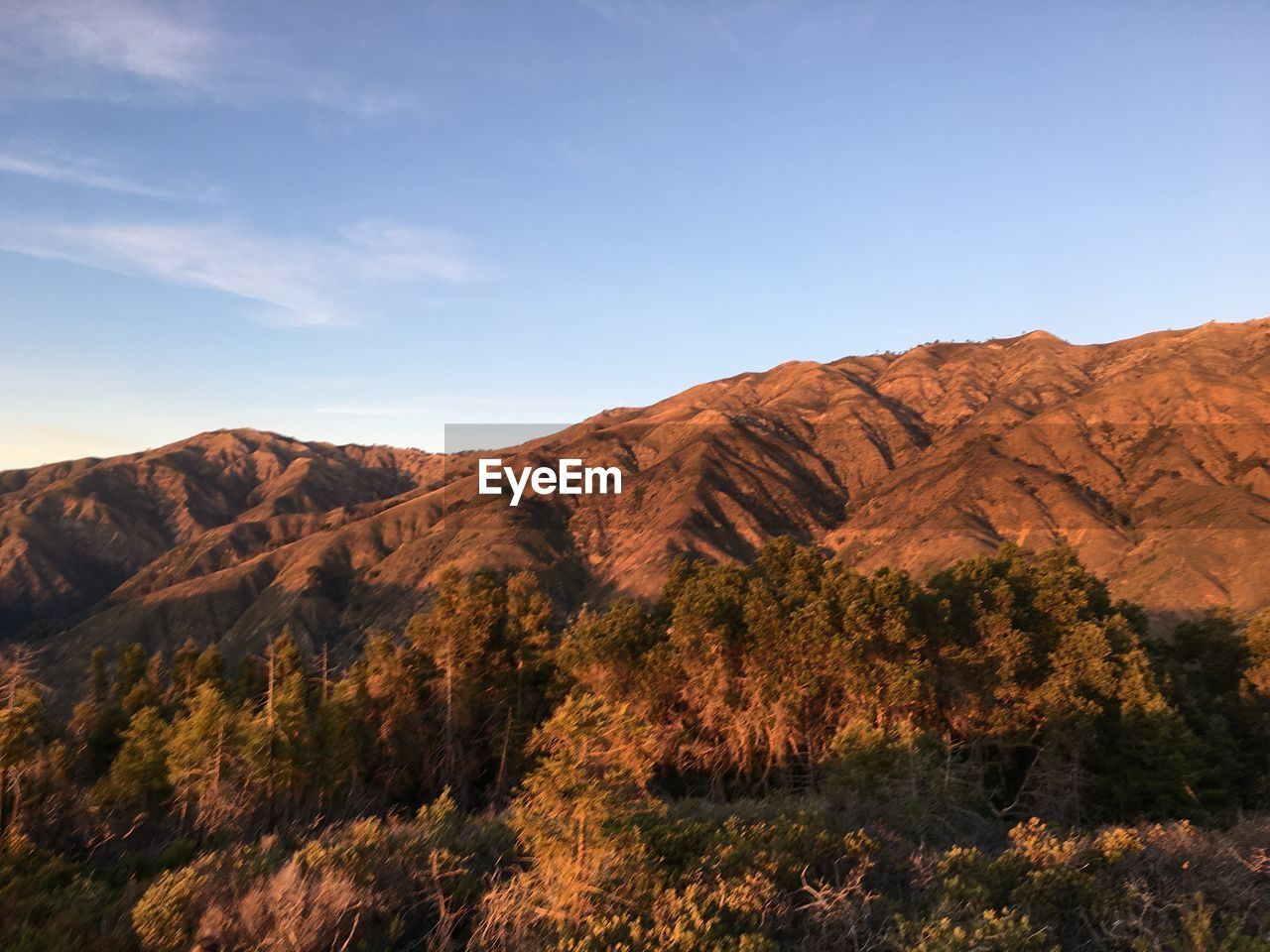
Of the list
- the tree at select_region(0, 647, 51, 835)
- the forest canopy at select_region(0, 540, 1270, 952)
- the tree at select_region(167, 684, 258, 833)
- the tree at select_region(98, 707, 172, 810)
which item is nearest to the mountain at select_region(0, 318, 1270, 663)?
the forest canopy at select_region(0, 540, 1270, 952)

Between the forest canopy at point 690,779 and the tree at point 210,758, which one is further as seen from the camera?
the tree at point 210,758

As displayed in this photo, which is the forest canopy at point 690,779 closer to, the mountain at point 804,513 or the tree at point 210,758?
the tree at point 210,758

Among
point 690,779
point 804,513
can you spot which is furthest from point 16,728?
point 804,513

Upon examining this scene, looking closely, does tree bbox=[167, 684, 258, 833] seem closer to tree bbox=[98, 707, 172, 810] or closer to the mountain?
tree bbox=[98, 707, 172, 810]

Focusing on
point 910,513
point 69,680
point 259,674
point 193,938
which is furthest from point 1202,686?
point 69,680

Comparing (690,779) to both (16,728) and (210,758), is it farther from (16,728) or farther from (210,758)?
(16,728)

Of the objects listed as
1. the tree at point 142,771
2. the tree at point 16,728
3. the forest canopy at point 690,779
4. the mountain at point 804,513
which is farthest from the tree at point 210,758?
the mountain at point 804,513

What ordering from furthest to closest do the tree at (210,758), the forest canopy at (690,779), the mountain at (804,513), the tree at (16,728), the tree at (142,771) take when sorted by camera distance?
the mountain at (804,513)
the tree at (142,771)
the tree at (210,758)
the tree at (16,728)
the forest canopy at (690,779)

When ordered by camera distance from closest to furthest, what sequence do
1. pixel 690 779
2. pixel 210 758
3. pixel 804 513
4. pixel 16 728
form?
pixel 16 728
pixel 210 758
pixel 690 779
pixel 804 513

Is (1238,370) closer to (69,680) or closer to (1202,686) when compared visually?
(1202,686)
